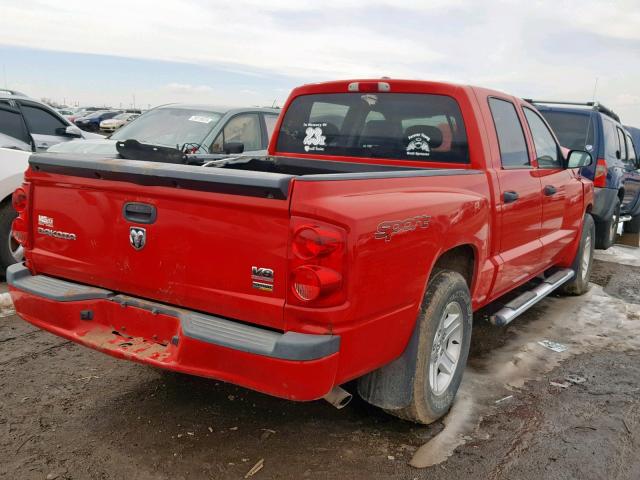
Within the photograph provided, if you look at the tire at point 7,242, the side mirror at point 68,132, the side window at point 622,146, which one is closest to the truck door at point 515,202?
the tire at point 7,242

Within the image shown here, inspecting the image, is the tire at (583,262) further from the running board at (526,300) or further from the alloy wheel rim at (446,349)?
the alloy wheel rim at (446,349)

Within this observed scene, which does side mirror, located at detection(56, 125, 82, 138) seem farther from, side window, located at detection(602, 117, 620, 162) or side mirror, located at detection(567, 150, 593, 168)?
side window, located at detection(602, 117, 620, 162)

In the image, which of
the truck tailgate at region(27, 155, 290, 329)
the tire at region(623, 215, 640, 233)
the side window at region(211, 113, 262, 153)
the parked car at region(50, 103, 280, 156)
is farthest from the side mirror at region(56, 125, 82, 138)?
the tire at region(623, 215, 640, 233)

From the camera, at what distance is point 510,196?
4.01m

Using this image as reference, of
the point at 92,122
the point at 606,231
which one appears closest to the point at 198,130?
the point at 606,231

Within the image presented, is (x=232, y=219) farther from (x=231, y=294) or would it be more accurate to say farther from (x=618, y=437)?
(x=618, y=437)

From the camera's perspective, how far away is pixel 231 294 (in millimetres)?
2639

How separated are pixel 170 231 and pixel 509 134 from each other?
272cm

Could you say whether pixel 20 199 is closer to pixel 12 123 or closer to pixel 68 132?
pixel 12 123

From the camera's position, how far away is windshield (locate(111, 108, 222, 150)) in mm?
7496

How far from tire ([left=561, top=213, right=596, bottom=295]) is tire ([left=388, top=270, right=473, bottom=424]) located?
9.82ft

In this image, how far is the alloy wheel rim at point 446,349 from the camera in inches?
131

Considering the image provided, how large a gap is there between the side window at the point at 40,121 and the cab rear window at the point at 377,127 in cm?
502

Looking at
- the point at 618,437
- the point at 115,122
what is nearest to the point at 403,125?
the point at 618,437
